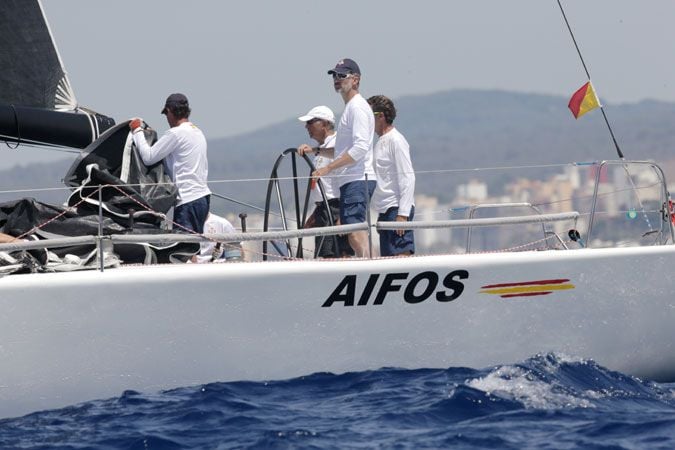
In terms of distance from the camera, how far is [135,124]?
8469 mm

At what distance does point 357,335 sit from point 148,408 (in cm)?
127

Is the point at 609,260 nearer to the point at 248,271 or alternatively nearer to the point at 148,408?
the point at 248,271

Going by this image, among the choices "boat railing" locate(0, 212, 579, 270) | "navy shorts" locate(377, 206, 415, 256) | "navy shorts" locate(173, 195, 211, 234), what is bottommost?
"navy shorts" locate(377, 206, 415, 256)

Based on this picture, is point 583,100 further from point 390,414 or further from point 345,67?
point 390,414

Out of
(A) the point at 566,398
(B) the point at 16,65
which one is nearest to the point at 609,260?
(A) the point at 566,398

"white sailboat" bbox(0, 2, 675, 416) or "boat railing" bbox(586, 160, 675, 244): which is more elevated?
"boat railing" bbox(586, 160, 675, 244)

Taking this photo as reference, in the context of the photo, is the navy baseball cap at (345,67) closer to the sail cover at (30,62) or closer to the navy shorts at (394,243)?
the navy shorts at (394,243)

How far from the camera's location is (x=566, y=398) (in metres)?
7.23

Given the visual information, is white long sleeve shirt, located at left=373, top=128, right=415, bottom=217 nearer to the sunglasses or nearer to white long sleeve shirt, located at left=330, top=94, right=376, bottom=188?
white long sleeve shirt, located at left=330, top=94, right=376, bottom=188

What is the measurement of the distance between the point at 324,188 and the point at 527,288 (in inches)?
54.7

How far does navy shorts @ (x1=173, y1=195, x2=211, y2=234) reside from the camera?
8211mm

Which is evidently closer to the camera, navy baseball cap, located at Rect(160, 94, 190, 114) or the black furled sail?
navy baseball cap, located at Rect(160, 94, 190, 114)

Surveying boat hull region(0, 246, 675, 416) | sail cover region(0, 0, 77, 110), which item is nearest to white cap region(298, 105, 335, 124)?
boat hull region(0, 246, 675, 416)

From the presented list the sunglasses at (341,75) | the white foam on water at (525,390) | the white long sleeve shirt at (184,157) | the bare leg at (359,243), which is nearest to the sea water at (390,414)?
the white foam on water at (525,390)
